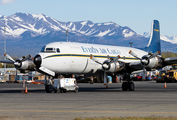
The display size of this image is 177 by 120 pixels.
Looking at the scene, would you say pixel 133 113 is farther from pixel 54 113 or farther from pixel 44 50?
pixel 44 50

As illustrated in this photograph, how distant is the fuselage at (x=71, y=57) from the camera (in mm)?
28891

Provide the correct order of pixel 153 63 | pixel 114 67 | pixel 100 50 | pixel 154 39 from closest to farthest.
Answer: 1. pixel 153 63
2. pixel 114 67
3. pixel 100 50
4. pixel 154 39

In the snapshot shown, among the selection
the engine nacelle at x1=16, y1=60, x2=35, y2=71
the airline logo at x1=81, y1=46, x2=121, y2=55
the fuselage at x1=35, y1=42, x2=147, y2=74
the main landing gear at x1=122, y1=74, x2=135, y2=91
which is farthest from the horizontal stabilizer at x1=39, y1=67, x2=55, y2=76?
the main landing gear at x1=122, y1=74, x2=135, y2=91

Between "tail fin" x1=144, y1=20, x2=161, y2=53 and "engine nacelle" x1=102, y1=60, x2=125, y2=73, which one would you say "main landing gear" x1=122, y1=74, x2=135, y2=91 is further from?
"tail fin" x1=144, y1=20, x2=161, y2=53

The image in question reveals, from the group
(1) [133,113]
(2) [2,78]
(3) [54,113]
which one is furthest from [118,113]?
(2) [2,78]

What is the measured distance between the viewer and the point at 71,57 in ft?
98.8

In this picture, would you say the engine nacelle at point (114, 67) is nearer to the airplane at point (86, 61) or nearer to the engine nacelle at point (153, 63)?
the airplane at point (86, 61)

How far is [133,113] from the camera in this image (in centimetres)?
1389

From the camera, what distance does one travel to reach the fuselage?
94.8 feet

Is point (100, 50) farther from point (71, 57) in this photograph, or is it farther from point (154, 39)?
point (154, 39)

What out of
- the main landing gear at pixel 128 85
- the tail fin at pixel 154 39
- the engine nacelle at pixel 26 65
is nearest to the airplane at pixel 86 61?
the main landing gear at pixel 128 85

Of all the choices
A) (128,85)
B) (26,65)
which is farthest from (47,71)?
(128,85)

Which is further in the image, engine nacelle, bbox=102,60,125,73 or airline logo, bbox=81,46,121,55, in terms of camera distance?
airline logo, bbox=81,46,121,55

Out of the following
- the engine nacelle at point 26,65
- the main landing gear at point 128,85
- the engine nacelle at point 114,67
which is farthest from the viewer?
the main landing gear at point 128,85
